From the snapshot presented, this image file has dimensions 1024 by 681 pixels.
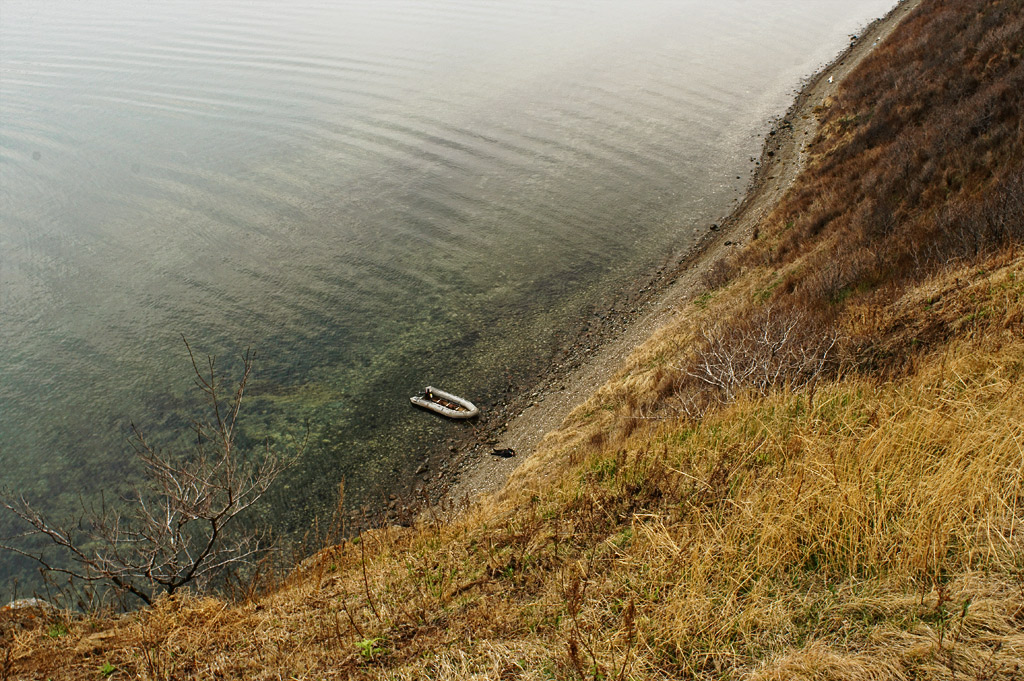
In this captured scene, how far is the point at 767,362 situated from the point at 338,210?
24.1 meters

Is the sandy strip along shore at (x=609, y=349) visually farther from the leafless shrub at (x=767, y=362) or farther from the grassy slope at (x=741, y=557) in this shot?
the grassy slope at (x=741, y=557)

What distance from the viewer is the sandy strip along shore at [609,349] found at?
1636cm

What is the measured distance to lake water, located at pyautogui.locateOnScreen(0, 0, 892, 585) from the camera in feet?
61.6

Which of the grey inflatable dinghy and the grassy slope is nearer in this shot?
the grassy slope

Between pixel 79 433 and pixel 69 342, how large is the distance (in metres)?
5.21

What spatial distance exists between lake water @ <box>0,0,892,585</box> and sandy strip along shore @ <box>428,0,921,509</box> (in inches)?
36.1

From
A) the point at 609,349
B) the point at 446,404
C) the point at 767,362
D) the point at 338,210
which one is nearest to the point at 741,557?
the point at 767,362

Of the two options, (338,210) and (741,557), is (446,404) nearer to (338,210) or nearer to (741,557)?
(741,557)

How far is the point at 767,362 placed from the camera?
9789 millimetres

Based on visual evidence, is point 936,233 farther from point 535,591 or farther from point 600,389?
point 535,591

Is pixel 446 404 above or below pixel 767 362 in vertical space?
below

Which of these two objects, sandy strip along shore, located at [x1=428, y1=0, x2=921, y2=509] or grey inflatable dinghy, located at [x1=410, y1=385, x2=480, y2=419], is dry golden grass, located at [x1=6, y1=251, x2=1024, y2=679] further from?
grey inflatable dinghy, located at [x1=410, y1=385, x2=480, y2=419]

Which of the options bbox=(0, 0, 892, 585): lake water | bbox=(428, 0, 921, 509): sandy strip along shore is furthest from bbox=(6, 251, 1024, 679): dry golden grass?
bbox=(0, 0, 892, 585): lake water

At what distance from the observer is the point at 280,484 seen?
1603 centimetres
